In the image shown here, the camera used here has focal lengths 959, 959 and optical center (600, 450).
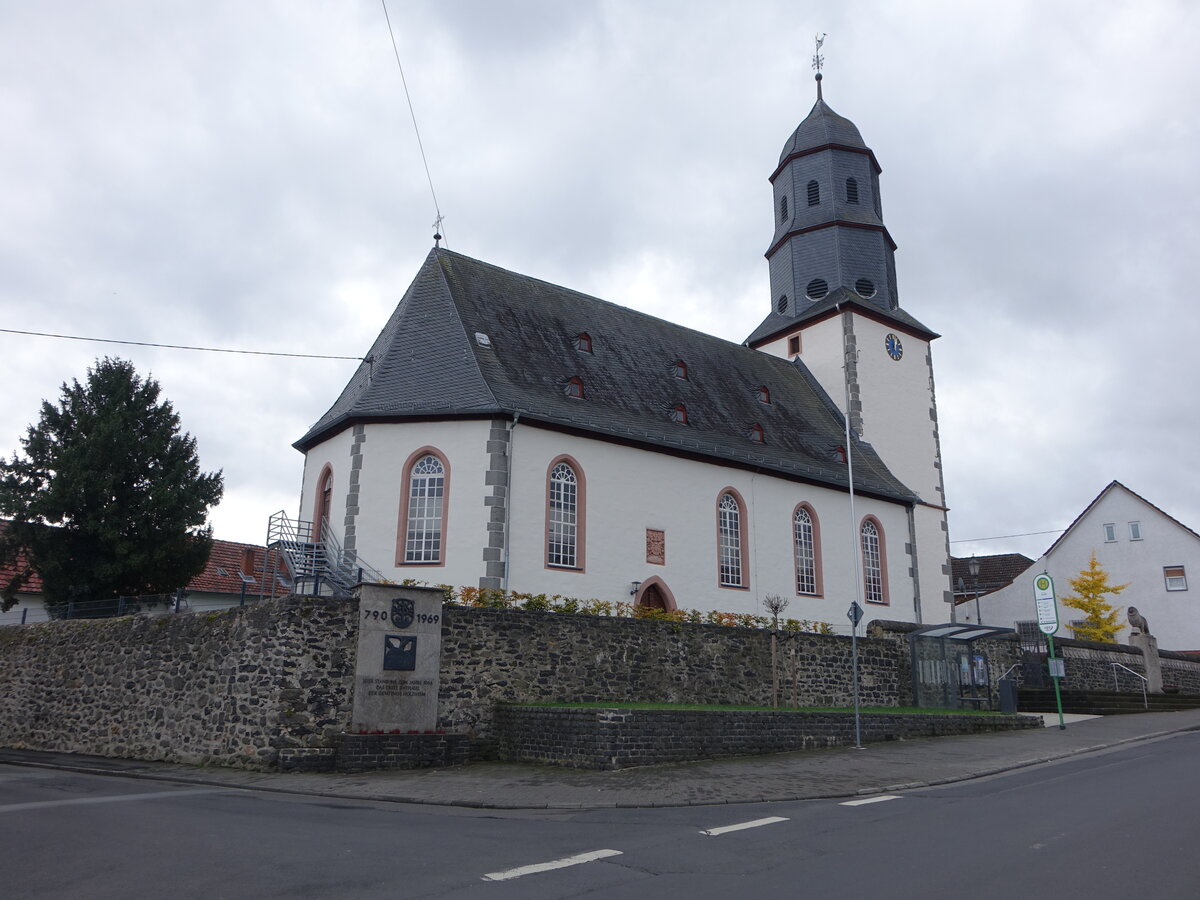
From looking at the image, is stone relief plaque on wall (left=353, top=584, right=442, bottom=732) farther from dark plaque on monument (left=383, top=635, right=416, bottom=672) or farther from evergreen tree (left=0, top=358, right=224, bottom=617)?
evergreen tree (left=0, top=358, right=224, bottom=617)

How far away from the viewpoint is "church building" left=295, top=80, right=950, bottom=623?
1989 cm

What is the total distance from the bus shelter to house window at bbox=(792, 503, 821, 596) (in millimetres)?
3508

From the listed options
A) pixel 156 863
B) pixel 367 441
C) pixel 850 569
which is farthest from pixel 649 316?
pixel 156 863

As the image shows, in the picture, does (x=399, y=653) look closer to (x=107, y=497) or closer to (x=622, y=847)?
(x=622, y=847)

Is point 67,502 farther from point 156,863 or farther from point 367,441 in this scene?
point 156,863

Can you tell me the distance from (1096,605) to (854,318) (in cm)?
1716

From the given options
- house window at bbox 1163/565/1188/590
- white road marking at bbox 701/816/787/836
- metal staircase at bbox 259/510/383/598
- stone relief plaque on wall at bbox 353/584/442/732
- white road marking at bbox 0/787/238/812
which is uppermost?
house window at bbox 1163/565/1188/590

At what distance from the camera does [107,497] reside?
71.4ft

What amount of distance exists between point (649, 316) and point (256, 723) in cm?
1799

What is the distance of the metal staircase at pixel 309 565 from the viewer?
61.8 ft

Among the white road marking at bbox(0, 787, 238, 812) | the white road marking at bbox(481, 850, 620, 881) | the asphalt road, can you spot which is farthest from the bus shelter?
the white road marking at bbox(481, 850, 620, 881)

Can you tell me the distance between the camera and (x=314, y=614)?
13.9 metres

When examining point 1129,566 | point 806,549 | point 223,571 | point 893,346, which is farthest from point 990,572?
point 223,571

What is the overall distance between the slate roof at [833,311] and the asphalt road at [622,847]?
2123cm
